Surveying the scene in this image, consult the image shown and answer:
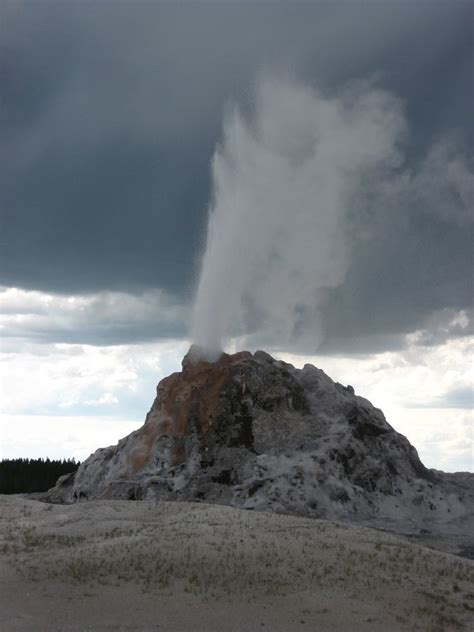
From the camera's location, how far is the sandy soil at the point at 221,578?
21.5 m

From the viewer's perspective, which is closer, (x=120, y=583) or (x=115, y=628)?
(x=115, y=628)

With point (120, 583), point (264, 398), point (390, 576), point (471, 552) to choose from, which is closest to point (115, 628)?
point (120, 583)

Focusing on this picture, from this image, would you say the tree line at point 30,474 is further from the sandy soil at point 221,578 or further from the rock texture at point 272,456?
the sandy soil at point 221,578

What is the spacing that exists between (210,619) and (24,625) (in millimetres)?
5057

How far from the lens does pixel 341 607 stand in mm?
23172

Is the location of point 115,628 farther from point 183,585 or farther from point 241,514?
point 241,514

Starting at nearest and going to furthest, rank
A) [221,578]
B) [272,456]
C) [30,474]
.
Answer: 1. [221,578]
2. [272,456]
3. [30,474]

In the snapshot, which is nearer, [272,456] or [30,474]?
[272,456]

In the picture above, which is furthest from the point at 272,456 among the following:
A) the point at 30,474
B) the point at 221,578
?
the point at 30,474

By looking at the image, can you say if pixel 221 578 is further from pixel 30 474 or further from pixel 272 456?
pixel 30 474

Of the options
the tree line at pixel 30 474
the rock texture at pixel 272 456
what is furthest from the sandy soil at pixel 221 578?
the tree line at pixel 30 474

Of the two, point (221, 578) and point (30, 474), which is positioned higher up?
point (30, 474)

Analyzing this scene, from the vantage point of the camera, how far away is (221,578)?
Answer: 25.3 metres

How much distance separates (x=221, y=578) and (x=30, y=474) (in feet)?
252
